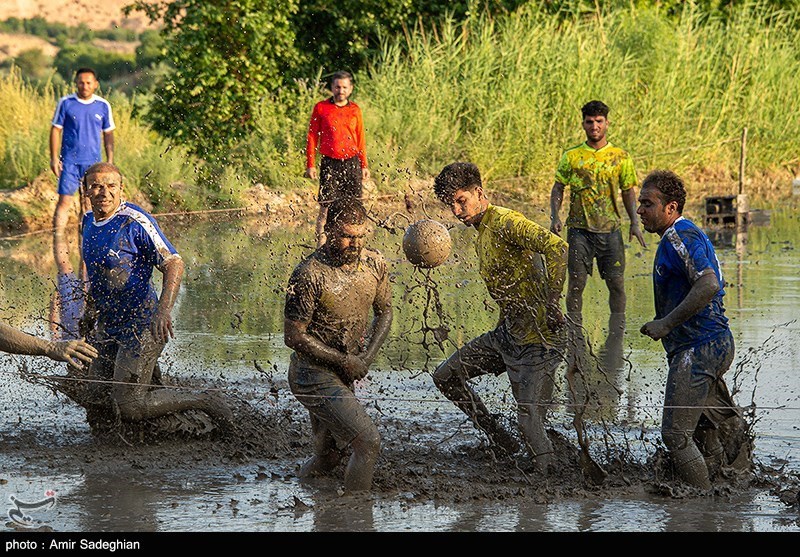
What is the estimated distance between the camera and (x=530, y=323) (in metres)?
6.90

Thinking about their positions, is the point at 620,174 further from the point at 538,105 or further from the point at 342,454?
the point at 538,105

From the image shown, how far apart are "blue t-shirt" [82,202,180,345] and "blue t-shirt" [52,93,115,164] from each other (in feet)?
23.0

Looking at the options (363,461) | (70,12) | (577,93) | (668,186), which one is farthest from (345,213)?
(70,12)

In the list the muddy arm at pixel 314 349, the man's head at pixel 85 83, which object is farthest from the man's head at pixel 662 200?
the man's head at pixel 85 83

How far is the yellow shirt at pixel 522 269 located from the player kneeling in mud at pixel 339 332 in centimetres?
64

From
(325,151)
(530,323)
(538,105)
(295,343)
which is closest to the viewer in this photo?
(295,343)

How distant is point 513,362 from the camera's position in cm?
696

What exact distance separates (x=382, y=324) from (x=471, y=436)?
4.12ft

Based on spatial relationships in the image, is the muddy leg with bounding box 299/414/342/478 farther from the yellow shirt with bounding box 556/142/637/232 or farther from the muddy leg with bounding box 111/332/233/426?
the yellow shirt with bounding box 556/142/637/232

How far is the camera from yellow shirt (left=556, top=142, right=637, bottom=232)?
10477 millimetres

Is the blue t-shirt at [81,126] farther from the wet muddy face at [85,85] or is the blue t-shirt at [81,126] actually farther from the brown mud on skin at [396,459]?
the brown mud on skin at [396,459]

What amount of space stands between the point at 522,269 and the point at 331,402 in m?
1.26

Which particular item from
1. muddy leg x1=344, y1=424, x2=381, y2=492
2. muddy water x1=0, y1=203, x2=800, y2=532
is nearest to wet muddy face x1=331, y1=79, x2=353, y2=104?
muddy water x1=0, y1=203, x2=800, y2=532
